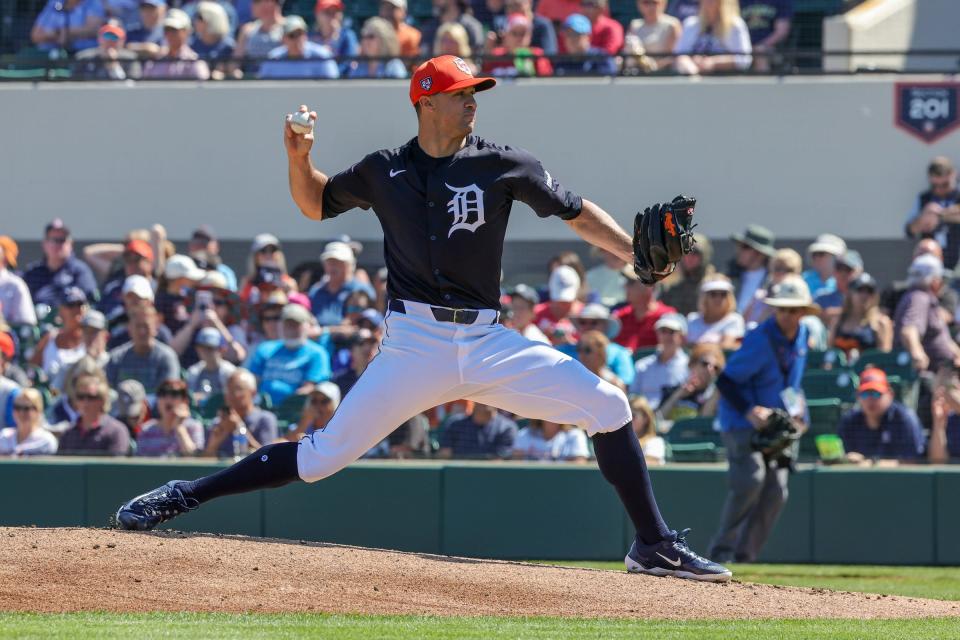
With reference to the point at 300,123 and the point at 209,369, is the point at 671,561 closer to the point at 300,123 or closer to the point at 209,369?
the point at 300,123

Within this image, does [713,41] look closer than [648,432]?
No

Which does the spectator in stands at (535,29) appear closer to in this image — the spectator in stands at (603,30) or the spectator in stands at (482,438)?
the spectator in stands at (603,30)

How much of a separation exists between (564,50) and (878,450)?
5432 millimetres

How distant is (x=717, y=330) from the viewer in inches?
446

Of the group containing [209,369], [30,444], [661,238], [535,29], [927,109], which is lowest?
[30,444]

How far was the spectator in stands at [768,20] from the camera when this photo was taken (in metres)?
14.6

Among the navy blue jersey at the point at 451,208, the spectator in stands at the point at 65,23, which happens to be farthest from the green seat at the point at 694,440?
the spectator in stands at the point at 65,23

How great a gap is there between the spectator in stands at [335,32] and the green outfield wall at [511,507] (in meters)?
5.18

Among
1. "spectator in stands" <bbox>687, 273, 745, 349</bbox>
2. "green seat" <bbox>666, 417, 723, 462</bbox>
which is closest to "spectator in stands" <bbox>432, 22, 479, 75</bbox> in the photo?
"spectator in stands" <bbox>687, 273, 745, 349</bbox>

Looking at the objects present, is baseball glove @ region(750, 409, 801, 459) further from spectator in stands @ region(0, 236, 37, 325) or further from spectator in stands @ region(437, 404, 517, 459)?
spectator in stands @ region(0, 236, 37, 325)

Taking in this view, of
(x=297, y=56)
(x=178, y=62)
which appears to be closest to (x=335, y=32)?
(x=297, y=56)

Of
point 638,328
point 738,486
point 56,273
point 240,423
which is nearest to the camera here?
point 738,486

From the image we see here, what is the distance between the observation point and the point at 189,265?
12.4 m

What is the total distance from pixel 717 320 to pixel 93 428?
4.32 meters
